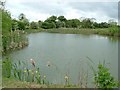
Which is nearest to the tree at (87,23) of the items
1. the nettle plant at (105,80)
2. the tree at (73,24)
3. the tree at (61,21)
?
the tree at (73,24)

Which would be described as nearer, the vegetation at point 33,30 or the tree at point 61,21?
the vegetation at point 33,30

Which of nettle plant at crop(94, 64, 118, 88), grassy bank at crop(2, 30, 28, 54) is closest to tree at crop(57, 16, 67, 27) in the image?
grassy bank at crop(2, 30, 28, 54)

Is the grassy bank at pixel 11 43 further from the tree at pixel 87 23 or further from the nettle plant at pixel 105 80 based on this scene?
the tree at pixel 87 23

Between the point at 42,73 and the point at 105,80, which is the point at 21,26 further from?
the point at 105,80

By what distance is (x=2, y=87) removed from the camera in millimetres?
4477

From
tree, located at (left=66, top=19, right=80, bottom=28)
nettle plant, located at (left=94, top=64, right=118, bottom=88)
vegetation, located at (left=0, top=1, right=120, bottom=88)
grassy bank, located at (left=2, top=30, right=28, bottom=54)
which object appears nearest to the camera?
nettle plant, located at (left=94, top=64, right=118, bottom=88)

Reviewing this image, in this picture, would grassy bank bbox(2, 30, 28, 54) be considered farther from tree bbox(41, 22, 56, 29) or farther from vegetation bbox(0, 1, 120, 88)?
tree bbox(41, 22, 56, 29)

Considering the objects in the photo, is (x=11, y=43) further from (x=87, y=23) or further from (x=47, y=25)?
(x=87, y=23)

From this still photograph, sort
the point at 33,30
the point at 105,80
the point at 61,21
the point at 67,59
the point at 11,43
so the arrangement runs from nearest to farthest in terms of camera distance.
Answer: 1. the point at 105,80
2. the point at 67,59
3. the point at 11,43
4. the point at 33,30
5. the point at 61,21

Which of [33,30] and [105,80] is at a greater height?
[33,30]

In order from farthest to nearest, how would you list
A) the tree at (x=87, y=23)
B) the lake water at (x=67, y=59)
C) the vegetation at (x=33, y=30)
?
the tree at (x=87, y=23), the lake water at (x=67, y=59), the vegetation at (x=33, y=30)

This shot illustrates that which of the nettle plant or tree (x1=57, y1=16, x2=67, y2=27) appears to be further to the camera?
tree (x1=57, y1=16, x2=67, y2=27)

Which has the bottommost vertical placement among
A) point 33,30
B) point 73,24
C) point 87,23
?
point 33,30

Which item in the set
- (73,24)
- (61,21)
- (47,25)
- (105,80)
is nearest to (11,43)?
(105,80)
